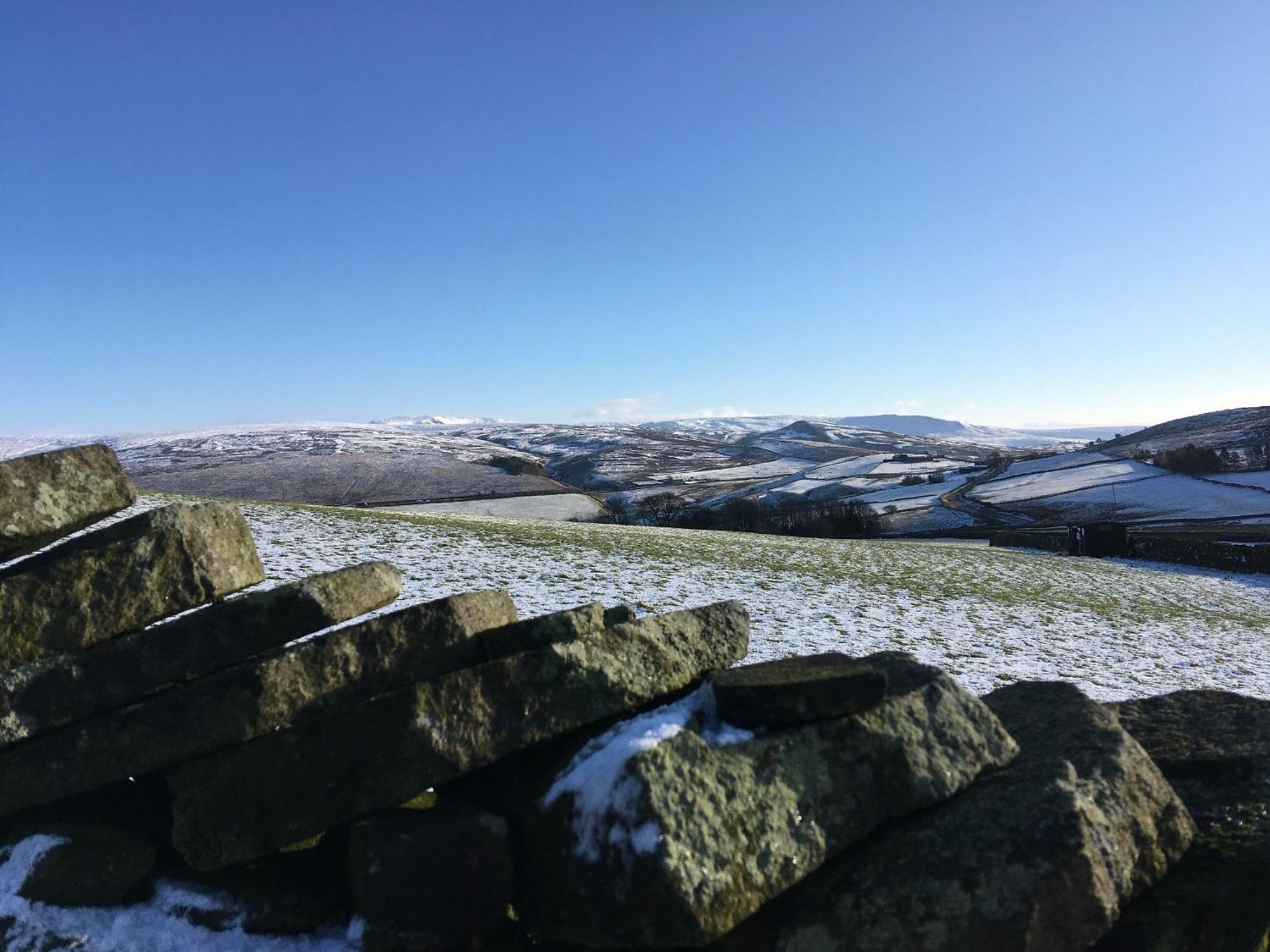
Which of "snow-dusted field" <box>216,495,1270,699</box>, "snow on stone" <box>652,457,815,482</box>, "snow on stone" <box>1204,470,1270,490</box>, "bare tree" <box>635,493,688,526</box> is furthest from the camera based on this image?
"snow on stone" <box>652,457,815,482</box>

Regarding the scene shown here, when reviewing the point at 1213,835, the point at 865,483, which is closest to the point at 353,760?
the point at 1213,835

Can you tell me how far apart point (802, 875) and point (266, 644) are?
4.92m

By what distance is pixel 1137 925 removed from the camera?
5.17 meters

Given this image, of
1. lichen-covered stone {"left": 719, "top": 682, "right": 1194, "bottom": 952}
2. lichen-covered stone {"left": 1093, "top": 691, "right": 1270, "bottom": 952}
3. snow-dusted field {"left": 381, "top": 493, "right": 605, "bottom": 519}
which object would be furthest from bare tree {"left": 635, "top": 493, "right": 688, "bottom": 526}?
lichen-covered stone {"left": 719, "top": 682, "right": 1194, "bottom": 952}

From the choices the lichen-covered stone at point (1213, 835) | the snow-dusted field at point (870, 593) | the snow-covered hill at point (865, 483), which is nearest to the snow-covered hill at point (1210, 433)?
the snow-covered hill at point (865, 483)

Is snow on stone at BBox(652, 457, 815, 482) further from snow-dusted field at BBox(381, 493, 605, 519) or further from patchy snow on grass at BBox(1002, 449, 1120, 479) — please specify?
snow-dusted field at BBox(381, 493, 605, 519)

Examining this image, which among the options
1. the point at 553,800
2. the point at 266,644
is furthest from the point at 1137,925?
the point at 266,644

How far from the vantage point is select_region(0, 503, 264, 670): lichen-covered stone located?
19.0 feet

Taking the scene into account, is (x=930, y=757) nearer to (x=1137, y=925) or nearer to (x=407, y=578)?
(x=1137, y=925)

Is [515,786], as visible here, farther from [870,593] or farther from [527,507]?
[527,507]

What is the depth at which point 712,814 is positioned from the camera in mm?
4938

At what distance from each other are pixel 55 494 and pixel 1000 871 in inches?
316

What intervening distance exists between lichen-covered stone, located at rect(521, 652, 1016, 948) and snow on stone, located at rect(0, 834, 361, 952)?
1.78 m

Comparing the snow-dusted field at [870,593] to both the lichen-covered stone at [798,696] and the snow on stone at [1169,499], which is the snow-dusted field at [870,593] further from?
the snow on stone at [1169,499]
